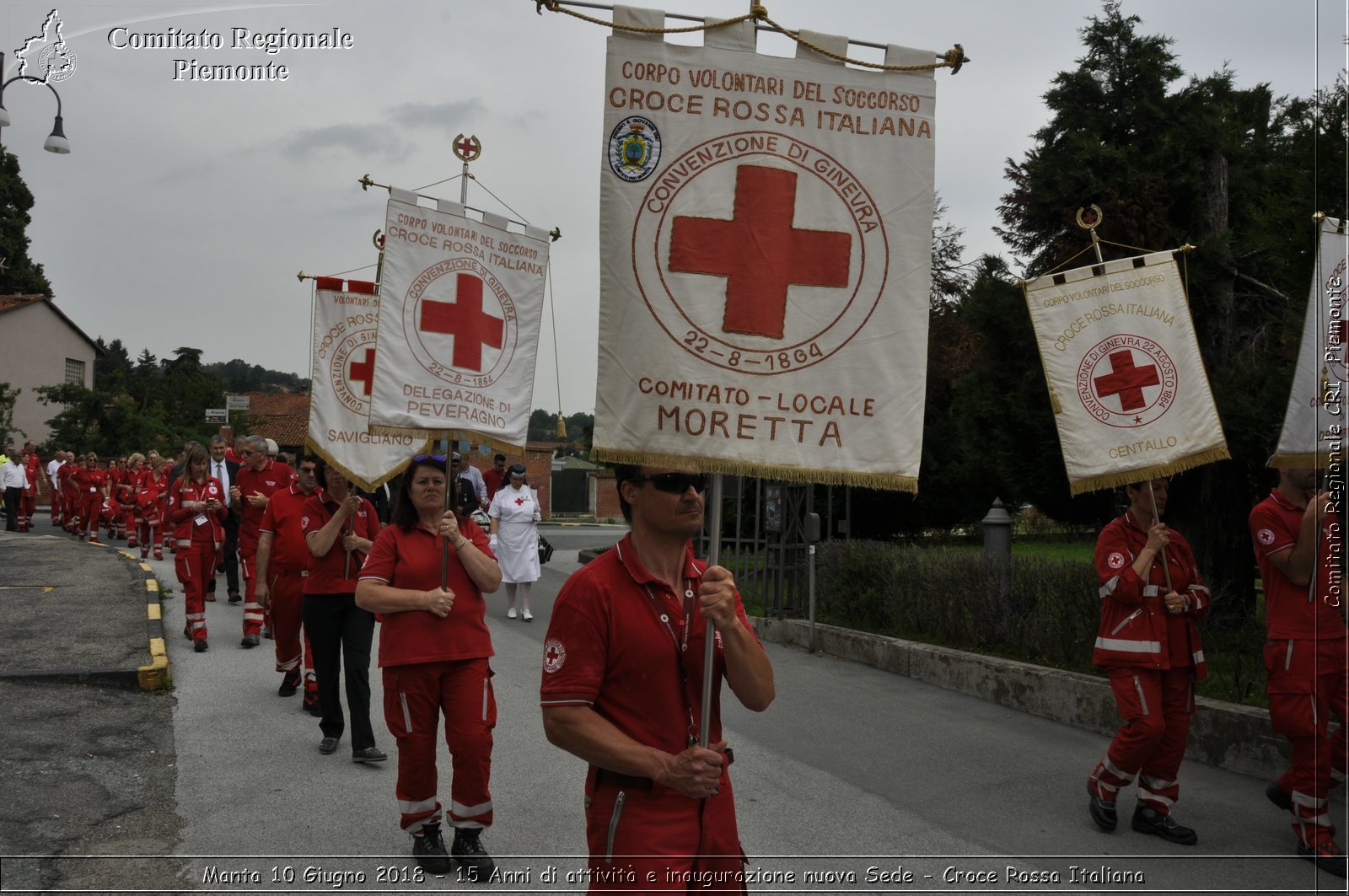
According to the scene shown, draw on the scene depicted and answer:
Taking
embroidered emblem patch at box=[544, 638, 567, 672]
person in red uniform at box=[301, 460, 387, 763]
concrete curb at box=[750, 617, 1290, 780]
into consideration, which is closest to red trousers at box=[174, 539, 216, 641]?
person in red uniform at box=[301, 460, 387, 763]

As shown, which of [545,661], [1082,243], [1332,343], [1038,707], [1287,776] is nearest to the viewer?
[545,661]

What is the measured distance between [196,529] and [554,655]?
8.89 meters

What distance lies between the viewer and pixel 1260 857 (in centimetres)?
530

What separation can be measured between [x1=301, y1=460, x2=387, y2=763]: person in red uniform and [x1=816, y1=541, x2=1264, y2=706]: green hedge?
18.1ft

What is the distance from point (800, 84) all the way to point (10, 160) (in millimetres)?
64016

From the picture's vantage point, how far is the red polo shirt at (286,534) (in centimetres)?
766

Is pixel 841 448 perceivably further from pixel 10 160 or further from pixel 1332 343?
pixel 10 160

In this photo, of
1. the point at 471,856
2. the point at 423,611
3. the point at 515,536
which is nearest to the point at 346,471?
the point at 423,611

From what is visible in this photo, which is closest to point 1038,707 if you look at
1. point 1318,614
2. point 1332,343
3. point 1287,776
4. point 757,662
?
point 1287,776

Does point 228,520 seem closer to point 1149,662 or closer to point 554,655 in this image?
point 1149,662

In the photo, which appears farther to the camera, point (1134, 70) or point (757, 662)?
point (1134, 70)

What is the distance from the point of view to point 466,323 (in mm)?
5586

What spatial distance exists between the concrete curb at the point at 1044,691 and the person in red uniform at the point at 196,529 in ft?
19.6

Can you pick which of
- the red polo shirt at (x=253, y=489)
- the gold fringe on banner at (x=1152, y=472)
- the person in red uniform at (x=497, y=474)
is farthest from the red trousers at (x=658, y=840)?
the person in red uniform at (x=497, y=474)
